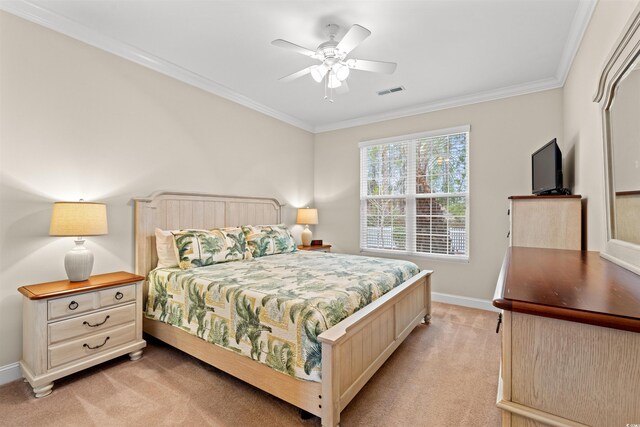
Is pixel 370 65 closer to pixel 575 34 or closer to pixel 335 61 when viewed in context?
pixel 335 61

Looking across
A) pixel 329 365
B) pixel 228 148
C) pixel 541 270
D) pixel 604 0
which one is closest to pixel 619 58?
pixel 604 0

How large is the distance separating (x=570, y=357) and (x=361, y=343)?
4.29 ft

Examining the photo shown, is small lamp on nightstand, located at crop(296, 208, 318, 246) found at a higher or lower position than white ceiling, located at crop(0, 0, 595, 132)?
lower

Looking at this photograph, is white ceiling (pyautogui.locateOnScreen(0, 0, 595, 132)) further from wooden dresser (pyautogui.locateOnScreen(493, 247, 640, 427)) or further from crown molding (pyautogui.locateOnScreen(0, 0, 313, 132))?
wooden dresser (pyautogui.locateOnScreen(493, 247, 640, 427))

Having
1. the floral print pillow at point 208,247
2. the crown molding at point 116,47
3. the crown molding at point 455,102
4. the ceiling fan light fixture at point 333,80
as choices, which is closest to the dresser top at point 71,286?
the floral print pillow at point 208,247

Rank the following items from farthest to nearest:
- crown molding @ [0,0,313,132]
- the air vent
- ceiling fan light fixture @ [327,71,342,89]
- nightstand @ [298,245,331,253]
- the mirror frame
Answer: nightstand @ [298,245,331,253]
the air vent
ceiling fan light fixture @ [327,71,342,89]
crown molding @ [0,0,313,132]
the mirror frame

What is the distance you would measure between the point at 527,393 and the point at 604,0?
2486mm

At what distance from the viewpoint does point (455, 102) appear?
155 inches

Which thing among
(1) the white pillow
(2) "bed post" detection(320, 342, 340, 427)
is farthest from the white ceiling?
(2) "bed post" detection(320, 342, 340, 427)

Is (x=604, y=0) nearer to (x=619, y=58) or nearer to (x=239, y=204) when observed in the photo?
(x=619, y=58)

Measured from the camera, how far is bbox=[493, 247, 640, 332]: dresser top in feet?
2.44

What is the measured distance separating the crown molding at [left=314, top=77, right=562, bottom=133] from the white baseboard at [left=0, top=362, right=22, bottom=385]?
4653 millimetres

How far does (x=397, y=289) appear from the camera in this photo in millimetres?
2545

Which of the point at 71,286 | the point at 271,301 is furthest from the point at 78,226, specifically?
the point at 271,301
